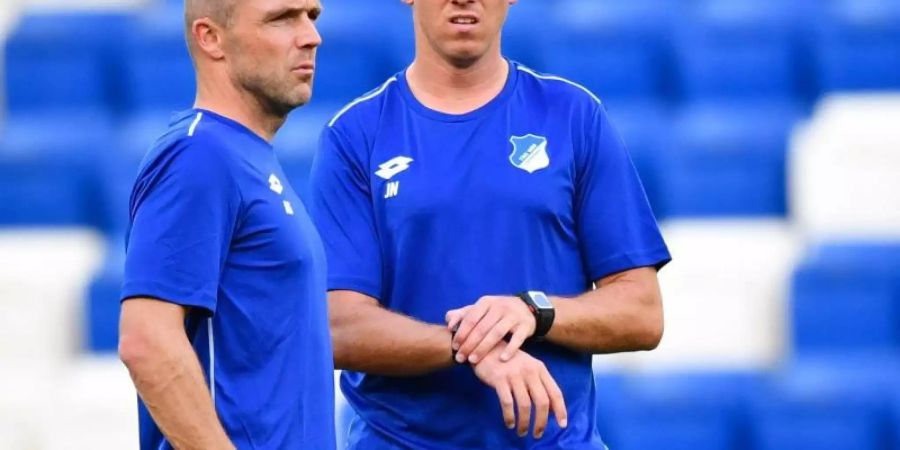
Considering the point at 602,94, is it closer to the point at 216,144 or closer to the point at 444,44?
the point at 444,44

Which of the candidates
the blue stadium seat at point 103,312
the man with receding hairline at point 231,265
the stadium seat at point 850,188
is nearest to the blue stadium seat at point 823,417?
the stadium seat at point 850,188

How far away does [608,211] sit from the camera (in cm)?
→ 315

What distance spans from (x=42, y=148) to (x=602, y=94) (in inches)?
80.8

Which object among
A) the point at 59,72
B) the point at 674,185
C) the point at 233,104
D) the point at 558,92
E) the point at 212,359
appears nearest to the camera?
the point at 212,359

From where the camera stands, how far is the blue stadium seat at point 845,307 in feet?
18.0

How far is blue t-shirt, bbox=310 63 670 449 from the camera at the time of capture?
311 centimetres

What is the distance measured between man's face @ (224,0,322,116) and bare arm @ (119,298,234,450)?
44 cm

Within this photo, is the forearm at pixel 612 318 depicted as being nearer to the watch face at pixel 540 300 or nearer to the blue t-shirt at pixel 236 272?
the watch face at pixel 540 300

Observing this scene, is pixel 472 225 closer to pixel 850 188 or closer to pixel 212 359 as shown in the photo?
pixel 212 359

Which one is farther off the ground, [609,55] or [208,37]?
[208,37]

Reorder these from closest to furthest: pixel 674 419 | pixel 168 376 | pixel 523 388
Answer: pixel 168 376, pixel 523 388, pixel 674 419

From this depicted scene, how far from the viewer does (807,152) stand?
232 inches

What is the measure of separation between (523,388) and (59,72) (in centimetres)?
418

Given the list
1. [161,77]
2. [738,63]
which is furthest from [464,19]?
[161,77]
